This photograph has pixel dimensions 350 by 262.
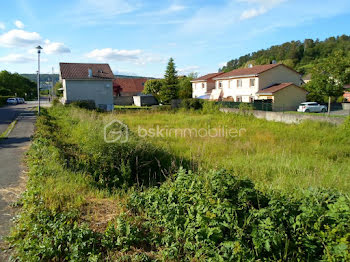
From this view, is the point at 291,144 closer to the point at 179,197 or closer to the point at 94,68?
the point at 179,197

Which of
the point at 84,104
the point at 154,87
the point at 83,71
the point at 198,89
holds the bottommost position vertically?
the point at 84,104

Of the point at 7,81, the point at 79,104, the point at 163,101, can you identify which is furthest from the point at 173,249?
the point at 7,81

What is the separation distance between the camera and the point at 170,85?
42.7 meters

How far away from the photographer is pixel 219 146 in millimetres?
10680

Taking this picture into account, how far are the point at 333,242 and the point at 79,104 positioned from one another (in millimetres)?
27004

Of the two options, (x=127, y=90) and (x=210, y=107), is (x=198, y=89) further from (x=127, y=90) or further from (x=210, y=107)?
(x=210, y=107)

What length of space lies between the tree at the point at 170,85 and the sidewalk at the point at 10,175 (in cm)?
3222

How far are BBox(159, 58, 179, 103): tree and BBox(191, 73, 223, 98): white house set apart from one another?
4.98 m

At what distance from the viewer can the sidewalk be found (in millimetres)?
4191

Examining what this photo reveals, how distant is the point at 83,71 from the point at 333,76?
1143 inches

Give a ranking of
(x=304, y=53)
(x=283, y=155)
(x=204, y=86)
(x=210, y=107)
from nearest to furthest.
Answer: (x=283, y=155) < (x=210, y=107) < (x=204, y=86) < (x=304, y=53)

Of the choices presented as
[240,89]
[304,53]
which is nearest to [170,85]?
[240,89]

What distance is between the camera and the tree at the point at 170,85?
42625 mm

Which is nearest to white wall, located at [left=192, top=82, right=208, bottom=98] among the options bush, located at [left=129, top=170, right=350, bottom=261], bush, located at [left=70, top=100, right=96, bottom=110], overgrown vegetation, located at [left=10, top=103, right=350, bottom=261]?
bush, located at [left=70, top=100, right=96, bottom=110]
